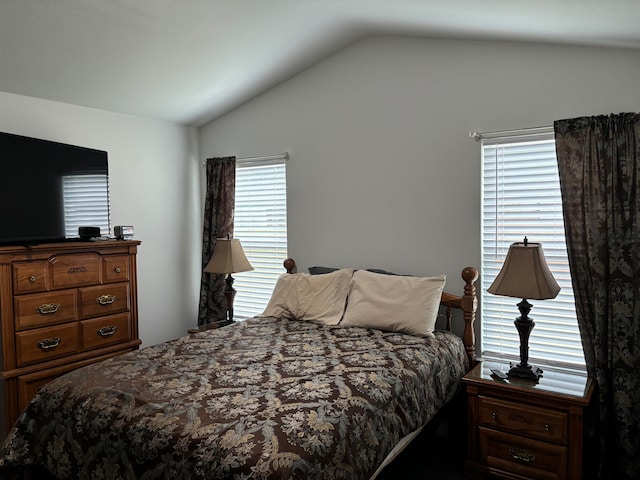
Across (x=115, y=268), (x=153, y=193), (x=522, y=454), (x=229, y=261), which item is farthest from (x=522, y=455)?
(x=153, y=193)

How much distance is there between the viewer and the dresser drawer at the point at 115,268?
3258 millimetres

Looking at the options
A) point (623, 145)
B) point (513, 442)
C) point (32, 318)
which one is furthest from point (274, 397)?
point (623, 145)

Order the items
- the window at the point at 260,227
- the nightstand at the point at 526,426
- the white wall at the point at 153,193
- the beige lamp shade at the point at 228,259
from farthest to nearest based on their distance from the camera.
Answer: the window at the point at 260,227, the beige lamp shade at the point at 228,259, the white wall at the point at 153,193, the nightstand at the point at 526,426

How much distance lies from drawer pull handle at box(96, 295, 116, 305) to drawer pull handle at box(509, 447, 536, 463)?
2.70 meters

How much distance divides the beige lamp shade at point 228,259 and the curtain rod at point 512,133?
1999 millimetres

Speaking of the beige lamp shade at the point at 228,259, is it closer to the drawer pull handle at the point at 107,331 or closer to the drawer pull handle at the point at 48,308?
the drawer pull handle at the point at 107,331

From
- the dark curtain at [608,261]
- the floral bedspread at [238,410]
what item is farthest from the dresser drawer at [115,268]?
the dark curtain at [608,261]

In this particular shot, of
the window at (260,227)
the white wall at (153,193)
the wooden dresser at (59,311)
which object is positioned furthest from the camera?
the window at (260,227)

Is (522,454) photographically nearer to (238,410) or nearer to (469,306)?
(469,306)

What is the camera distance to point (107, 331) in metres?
3.26

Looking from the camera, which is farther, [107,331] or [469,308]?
[107,331]

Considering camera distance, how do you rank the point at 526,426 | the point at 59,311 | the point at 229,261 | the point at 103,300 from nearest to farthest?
the point at 526,426
the point at 59,311
the point at 103,300
the point at 229,261

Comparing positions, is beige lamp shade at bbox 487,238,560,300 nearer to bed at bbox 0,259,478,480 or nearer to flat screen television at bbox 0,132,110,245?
bed at bbox 0,259,478,480

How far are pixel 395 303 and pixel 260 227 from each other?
173 centimetres
